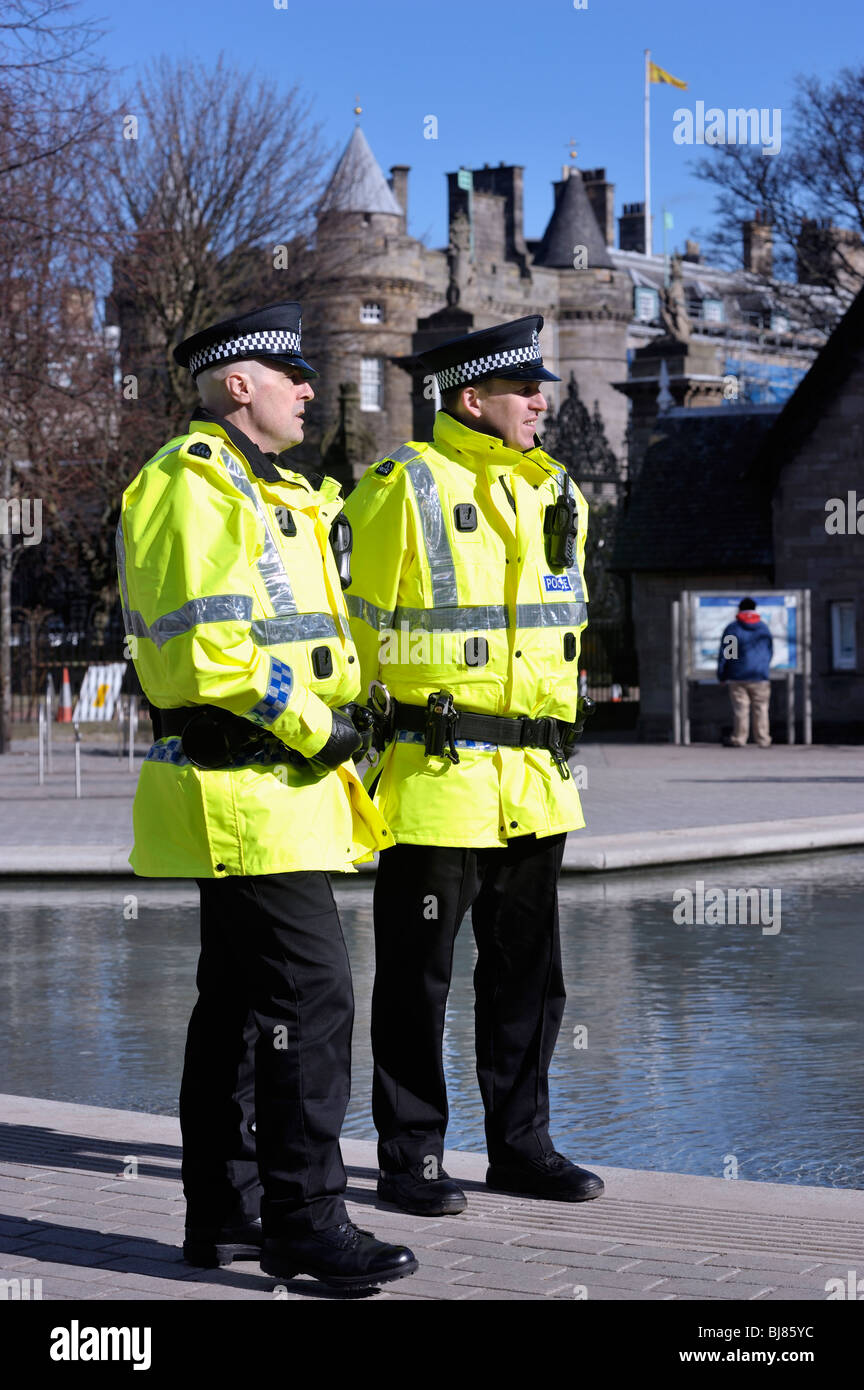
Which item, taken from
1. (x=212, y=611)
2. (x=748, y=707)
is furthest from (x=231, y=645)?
(x=748, y=707)

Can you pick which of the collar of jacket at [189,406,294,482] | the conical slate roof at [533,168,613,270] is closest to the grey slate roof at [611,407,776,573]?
the collar of jacket at [189,406,294,482]

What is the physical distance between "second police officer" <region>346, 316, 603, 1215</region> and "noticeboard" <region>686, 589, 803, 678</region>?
23.0m

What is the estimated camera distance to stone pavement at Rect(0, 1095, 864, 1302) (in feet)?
14.7

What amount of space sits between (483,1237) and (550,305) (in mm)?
84477

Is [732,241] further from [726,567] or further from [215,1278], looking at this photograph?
[215,1278]

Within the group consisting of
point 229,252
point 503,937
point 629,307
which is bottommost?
point 503,937

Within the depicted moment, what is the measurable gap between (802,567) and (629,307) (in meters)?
58.5

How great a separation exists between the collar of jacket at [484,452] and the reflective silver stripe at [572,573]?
59 mm

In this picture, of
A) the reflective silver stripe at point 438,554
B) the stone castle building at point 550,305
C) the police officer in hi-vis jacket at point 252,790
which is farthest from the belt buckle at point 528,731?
the stone castle building at point 550,305

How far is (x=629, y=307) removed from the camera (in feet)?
290

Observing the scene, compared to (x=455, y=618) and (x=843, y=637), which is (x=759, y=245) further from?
(x=455, y=618)

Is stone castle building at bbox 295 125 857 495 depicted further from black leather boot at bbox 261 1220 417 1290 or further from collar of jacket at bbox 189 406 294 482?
black leather boot at bbox 261 1220 417 1290

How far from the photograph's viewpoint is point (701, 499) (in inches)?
1357
